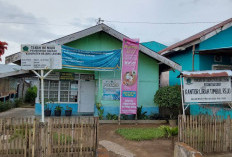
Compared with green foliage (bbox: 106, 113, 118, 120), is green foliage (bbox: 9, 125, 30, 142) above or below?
above

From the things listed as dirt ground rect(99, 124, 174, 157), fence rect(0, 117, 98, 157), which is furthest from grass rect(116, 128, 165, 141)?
fence rect(0, 117, 98, 157)

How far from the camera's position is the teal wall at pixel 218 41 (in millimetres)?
8859

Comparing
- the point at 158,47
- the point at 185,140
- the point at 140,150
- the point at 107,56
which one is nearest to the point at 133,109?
the point at 107,56

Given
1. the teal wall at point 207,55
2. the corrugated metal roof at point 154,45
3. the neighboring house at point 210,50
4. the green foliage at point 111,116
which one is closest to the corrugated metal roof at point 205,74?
the teal wall at point 207,55

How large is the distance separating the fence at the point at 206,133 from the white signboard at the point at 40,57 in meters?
4.09

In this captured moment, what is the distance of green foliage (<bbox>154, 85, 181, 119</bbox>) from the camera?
8.70 m

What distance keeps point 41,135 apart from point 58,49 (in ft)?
8.46

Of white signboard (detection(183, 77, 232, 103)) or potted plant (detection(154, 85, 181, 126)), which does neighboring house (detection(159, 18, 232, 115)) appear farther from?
white signboard (detection(183, 77, 232, 103))

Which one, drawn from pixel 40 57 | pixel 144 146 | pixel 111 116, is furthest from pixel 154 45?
pixel 40 57

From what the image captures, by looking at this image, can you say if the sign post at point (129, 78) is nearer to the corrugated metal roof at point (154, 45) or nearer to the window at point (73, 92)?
the window at point (73, 92)

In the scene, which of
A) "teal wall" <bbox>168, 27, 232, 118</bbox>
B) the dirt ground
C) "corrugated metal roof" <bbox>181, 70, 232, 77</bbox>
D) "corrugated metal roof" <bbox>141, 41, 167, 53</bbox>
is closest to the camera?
the dirt ground

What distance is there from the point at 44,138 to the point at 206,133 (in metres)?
4.41

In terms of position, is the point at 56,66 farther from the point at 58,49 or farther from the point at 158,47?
the point at 158,47

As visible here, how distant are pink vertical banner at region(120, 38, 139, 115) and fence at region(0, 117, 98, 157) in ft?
14.4
